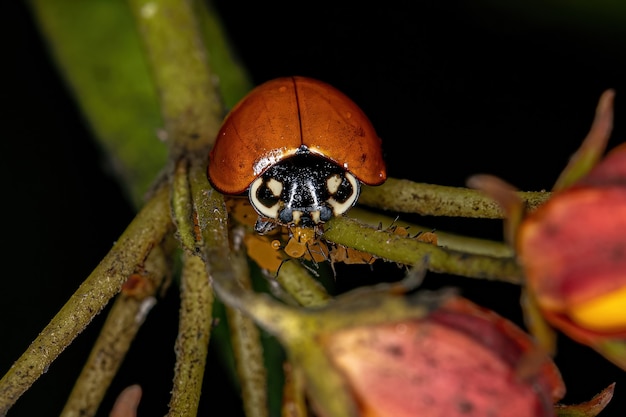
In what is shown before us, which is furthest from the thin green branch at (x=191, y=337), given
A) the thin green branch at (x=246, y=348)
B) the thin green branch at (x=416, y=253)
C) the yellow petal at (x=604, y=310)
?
the yellow petal at (x=604, y=310)

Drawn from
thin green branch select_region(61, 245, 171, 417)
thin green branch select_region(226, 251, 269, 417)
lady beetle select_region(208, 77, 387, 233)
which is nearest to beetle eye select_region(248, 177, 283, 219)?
lady beetle select_region(208, 77, 387, 233)

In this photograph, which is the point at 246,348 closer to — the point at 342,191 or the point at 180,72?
the point at 342,191

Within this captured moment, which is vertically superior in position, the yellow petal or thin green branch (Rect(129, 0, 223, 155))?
thin green branch (Rect(129, 0, 223, 155))

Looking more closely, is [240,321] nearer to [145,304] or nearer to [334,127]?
[145,304]

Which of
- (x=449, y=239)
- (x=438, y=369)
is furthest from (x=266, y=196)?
(x=438, y=369)

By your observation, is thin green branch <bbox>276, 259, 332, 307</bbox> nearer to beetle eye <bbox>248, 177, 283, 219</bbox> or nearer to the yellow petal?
beetle eye <bbox>248, 177, 283, 219</bbox>

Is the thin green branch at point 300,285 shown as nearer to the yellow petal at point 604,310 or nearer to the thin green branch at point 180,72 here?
the thin green branch at point 180,72
